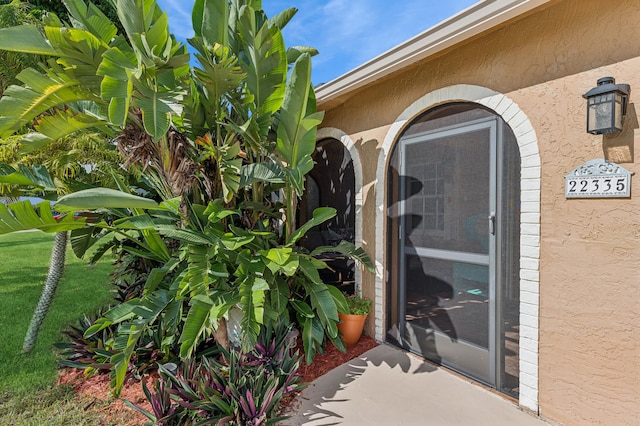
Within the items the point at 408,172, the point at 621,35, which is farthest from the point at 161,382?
the point at 621,35

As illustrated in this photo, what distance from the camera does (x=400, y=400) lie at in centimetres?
313

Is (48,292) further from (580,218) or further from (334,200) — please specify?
(580,218)

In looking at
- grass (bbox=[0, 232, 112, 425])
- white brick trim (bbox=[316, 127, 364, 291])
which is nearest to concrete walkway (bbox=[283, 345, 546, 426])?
white brick trim (bbox=[316, 127, 364, 291])

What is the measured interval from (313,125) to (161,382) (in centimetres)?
289

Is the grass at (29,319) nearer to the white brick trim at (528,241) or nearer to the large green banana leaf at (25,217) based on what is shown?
the large green banana leaf at (25,217)

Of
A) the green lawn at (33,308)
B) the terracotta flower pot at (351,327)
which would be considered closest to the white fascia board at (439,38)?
the terracotta flower pot at (351,327)

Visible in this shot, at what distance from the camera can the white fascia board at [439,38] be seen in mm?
2686

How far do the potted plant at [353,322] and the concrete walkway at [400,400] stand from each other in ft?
1.68

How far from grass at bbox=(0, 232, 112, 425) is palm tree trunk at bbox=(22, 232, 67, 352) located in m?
0.17

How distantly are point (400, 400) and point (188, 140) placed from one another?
3.59 meters

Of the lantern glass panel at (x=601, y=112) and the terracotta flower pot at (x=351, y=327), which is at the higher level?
the lantern glass panel at (x=601, y=112)

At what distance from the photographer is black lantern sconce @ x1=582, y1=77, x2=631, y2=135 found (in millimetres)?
2379

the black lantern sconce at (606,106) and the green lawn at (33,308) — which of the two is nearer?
the black lantern sconce at (606,106)

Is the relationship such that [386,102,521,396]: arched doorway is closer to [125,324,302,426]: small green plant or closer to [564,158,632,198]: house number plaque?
[564,158,632,198]: house number plaque
